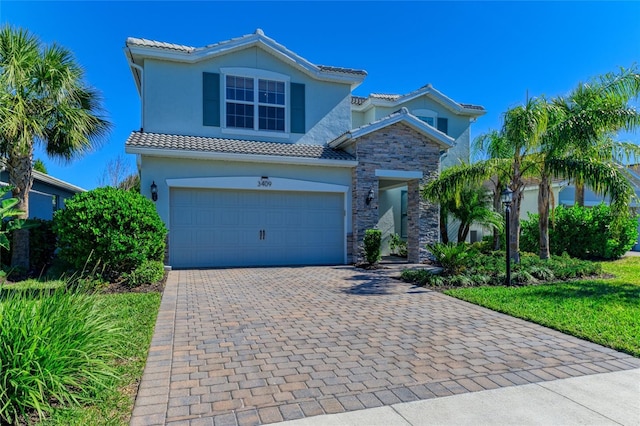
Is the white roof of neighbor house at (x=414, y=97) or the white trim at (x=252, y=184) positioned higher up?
the white roof of neighbor house at (x=414, y=97)

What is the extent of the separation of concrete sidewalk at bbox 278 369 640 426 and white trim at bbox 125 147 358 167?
1043 cm

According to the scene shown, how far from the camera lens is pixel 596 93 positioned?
11.5m

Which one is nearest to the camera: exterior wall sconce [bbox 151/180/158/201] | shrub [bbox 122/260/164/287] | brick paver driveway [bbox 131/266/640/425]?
brick paver driveway [bbox 131/266/640/425]

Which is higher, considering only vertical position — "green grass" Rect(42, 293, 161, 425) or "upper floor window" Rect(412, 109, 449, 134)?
"upper floor window" Rect(412, 109, 449, 134)

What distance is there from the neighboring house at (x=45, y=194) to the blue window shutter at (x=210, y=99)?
7.65 metres

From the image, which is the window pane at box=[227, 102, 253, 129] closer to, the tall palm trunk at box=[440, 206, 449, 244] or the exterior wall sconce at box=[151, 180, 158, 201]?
the exterior wall sconce at box=[151, 180, 158, 201]

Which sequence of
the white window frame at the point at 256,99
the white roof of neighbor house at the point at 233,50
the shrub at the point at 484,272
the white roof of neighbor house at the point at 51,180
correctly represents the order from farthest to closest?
the white roof of neighbor house at the point at 51,180 < the white window frame at the point at 256,99 < the white roof of neighbor house at the point at 233,50 < the shrub at the point at 484,272

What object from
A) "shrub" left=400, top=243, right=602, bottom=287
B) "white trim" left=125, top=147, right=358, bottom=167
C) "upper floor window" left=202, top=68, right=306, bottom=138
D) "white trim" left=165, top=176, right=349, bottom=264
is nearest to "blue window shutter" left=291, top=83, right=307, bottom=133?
"upper floor window" left=202, top=68, right=306, bottom=138

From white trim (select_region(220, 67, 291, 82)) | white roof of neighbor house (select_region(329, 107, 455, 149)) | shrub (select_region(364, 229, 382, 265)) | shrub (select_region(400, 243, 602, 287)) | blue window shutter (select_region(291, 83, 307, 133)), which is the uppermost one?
white trim (select_region(220, 67, 291, 82))

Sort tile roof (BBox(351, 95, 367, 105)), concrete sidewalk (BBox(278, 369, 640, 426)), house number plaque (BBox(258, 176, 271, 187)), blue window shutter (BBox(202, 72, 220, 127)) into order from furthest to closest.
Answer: tile roof (BBox(351, 95, 367, 105)) → blue window shutter (BBox(202, 72, 220, 127)) → house number plaque (BBox(258, 176, 271, 187)) → concrete sidewalk (BBox(278, 369, 640, 426))

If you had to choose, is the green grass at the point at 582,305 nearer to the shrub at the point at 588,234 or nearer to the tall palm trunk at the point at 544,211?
the tall palm trunk at the point at 544,211

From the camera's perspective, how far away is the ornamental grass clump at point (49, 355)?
3246 millimetres

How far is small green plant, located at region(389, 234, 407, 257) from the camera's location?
17034mm

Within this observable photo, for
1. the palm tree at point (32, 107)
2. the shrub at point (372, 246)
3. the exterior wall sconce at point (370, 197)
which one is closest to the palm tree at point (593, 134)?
the exterior wall sconce at point (370, 197)
